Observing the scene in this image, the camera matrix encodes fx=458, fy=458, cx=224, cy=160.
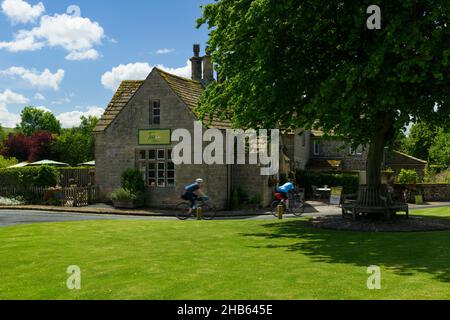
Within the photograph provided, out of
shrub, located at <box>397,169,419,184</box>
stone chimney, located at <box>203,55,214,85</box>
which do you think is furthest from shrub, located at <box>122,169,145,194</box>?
shrub, located at <box>397,169,419,184</box>

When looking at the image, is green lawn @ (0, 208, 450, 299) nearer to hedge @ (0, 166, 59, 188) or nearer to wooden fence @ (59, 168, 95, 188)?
hedge @ (0, 166, 59, 188)

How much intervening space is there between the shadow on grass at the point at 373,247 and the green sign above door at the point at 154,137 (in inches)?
556

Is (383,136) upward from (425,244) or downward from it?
upward

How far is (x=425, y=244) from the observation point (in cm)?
1220

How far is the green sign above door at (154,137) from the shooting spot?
29.0m

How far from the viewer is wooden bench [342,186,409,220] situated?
17141 millimetres

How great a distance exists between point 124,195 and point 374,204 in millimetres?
16183

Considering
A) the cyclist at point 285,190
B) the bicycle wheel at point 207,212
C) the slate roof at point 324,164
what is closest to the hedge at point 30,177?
the bicycle wheel at point 207,212

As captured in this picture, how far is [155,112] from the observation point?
29656mm

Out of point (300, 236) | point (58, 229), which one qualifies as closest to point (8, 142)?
point (58, 229)

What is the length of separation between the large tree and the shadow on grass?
11.5 feet

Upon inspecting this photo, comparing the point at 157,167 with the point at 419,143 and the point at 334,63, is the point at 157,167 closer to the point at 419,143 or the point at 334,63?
the point at 334,63
